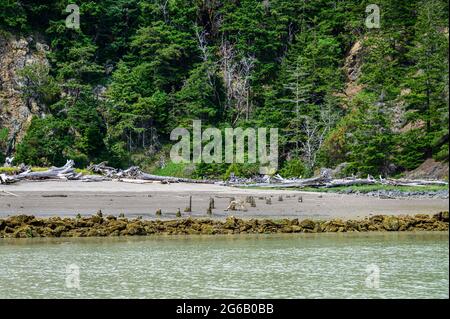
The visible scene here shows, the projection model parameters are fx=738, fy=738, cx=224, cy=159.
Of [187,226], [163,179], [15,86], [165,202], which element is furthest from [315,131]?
[187,226]

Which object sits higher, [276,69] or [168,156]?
[276,69]

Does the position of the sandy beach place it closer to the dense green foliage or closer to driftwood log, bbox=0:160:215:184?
driftwood log, bbox=0:160:215:184

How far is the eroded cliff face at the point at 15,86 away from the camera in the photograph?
4912 centimetres

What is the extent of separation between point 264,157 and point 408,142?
11.1 m

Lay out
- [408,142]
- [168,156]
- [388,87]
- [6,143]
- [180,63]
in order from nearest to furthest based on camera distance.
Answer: [408,142] < [388,87] < [6,143] < [168,156] < [180,63]

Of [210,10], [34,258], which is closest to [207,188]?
[34,258]

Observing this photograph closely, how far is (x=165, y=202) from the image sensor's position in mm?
27859

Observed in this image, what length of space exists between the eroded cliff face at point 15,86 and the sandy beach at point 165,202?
17122mm

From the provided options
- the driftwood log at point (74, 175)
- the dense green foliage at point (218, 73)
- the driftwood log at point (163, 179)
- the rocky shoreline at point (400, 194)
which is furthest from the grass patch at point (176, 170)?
the rocky shoreline at point (400, 194)

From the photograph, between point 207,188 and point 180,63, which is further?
point 180,63

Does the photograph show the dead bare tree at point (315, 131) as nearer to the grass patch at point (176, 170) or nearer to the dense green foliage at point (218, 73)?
the dense green foliage at point (218, 73)

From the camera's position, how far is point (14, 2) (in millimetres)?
50844

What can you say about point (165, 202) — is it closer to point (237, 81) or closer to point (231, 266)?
point (231, 266)
